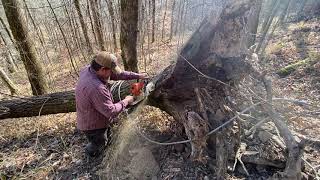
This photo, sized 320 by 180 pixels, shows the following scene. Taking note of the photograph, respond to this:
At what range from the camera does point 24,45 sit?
6.78 meters

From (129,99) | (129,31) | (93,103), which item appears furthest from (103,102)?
(129,31)

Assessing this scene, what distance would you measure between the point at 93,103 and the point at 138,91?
31.5 inches

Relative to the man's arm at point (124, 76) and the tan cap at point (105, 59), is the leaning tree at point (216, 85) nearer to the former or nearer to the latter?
the man's arm at point (124, 76)

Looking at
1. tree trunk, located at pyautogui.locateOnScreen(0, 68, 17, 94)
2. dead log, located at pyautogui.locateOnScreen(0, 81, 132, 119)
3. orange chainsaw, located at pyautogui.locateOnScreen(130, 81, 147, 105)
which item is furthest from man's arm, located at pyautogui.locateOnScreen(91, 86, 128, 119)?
tree trunk, located at pyautogui.locateOnScreen(0, 68, 17, 94)

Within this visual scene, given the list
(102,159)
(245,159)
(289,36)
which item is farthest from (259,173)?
(289,36)

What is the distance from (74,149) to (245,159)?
285cm

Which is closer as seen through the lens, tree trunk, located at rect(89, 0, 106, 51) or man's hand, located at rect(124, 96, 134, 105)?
man's hand, located at rect(124, 96, 134, 105)

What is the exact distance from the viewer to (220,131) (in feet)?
11.7

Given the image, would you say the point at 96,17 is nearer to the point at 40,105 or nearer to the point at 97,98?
the point at 40,105

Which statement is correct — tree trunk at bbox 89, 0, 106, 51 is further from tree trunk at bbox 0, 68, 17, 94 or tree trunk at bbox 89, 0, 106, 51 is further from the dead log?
the dead log

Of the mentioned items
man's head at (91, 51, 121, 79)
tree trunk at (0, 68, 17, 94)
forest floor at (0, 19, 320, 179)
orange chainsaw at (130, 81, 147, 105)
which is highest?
man's head at (91, 51, 121, 79)

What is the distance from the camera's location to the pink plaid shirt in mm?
3666

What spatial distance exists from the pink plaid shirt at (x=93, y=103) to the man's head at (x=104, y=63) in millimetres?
91

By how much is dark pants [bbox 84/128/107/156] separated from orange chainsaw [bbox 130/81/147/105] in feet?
2.30
